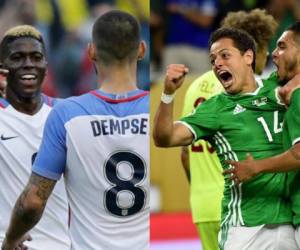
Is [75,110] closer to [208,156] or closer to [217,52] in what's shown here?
[217,52]

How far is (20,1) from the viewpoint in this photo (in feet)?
41.8

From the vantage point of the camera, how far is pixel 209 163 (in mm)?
6703

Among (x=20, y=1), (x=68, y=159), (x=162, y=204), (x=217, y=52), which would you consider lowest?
(x=162, y=204)

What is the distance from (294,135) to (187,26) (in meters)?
7.90

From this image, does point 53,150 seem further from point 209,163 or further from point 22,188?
point 209,163

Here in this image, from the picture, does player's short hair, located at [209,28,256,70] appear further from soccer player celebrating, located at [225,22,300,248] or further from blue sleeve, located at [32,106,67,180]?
blue sleeve, located at [32,106,67,180]

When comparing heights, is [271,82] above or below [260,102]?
above

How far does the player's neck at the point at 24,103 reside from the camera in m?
6.32

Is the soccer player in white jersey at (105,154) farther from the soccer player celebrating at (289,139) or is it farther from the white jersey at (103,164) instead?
the soccer player celebrating at (289,139)

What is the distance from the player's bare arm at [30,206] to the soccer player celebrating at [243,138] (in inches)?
22.6

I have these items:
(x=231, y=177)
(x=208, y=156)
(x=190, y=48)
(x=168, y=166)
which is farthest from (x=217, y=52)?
(x=190, y=48)

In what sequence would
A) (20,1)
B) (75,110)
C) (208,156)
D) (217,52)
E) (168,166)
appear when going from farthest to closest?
(20,1)
(168,166)
(208,156)
(217,52)
(75,110)

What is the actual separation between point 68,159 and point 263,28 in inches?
79.6

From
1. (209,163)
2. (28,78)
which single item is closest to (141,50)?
(28,78)
